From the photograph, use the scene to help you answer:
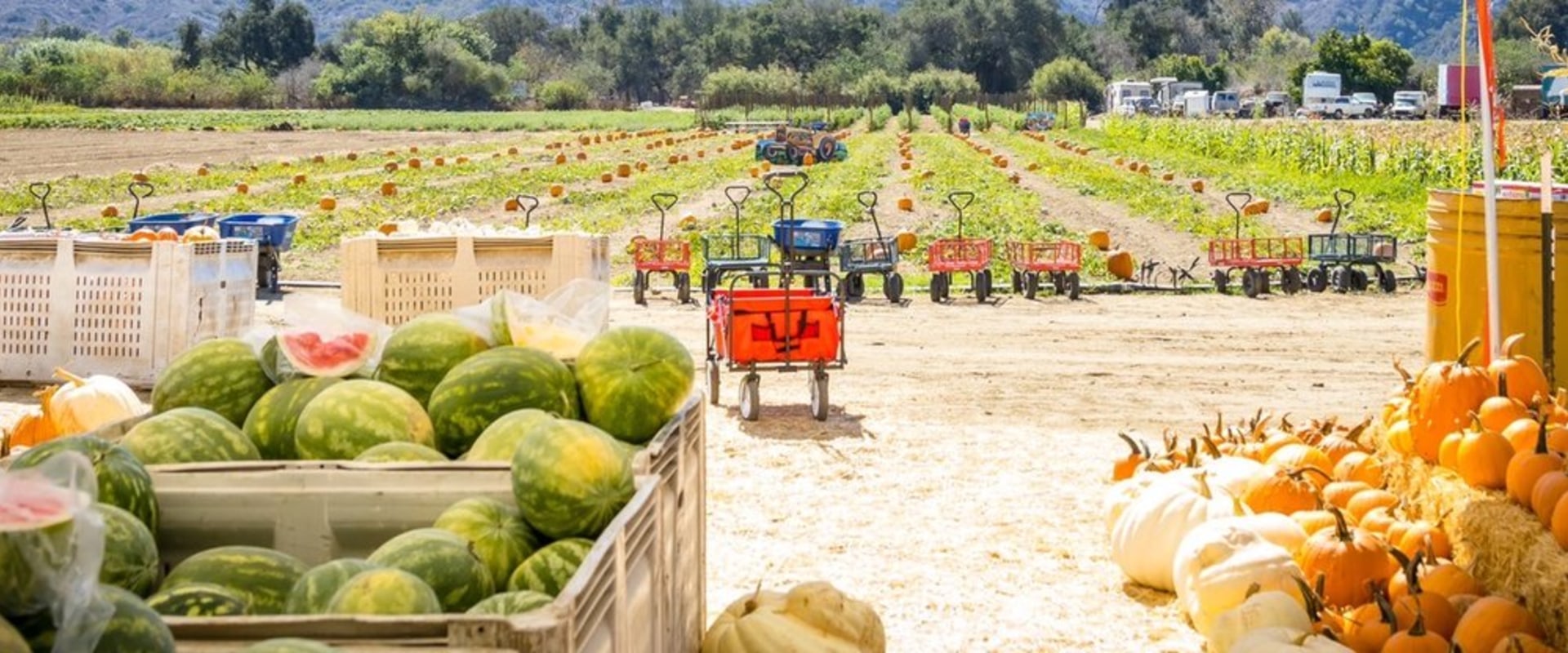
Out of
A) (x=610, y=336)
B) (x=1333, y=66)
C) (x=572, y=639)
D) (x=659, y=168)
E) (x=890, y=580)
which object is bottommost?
(x=890, y=580)

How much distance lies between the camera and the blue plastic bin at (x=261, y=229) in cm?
1858

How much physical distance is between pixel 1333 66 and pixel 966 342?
11003 cm

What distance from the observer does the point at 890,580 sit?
704cm

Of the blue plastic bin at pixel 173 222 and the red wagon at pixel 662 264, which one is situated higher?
the blue plastic bin at pixel 173 222

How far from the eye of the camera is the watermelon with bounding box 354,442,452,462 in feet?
12.1

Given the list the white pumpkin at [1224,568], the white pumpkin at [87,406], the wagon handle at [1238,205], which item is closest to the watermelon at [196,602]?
the white pumpkin at [1224,568]

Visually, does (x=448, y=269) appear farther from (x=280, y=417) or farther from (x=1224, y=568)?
(x=280, y=417)

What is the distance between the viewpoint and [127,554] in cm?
298

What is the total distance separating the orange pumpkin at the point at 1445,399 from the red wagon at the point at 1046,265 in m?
13.0

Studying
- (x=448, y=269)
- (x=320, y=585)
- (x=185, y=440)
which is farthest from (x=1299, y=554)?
(x=448, y=269)

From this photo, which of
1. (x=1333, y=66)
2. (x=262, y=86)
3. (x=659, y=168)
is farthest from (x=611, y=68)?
(x=659, y=168)

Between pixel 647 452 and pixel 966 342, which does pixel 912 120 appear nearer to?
pixel 966 342

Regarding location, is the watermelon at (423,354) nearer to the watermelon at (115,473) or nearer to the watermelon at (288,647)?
the watermelon at (115,473)

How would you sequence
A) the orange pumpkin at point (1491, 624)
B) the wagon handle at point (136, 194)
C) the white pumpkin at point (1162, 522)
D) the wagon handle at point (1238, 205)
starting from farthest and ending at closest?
the wagon handle at point (1238, 205), the wagon handle at point (136, 194), the white pumpkin at point (1162, 522), the orange pumpkin at point (1491, 624)
